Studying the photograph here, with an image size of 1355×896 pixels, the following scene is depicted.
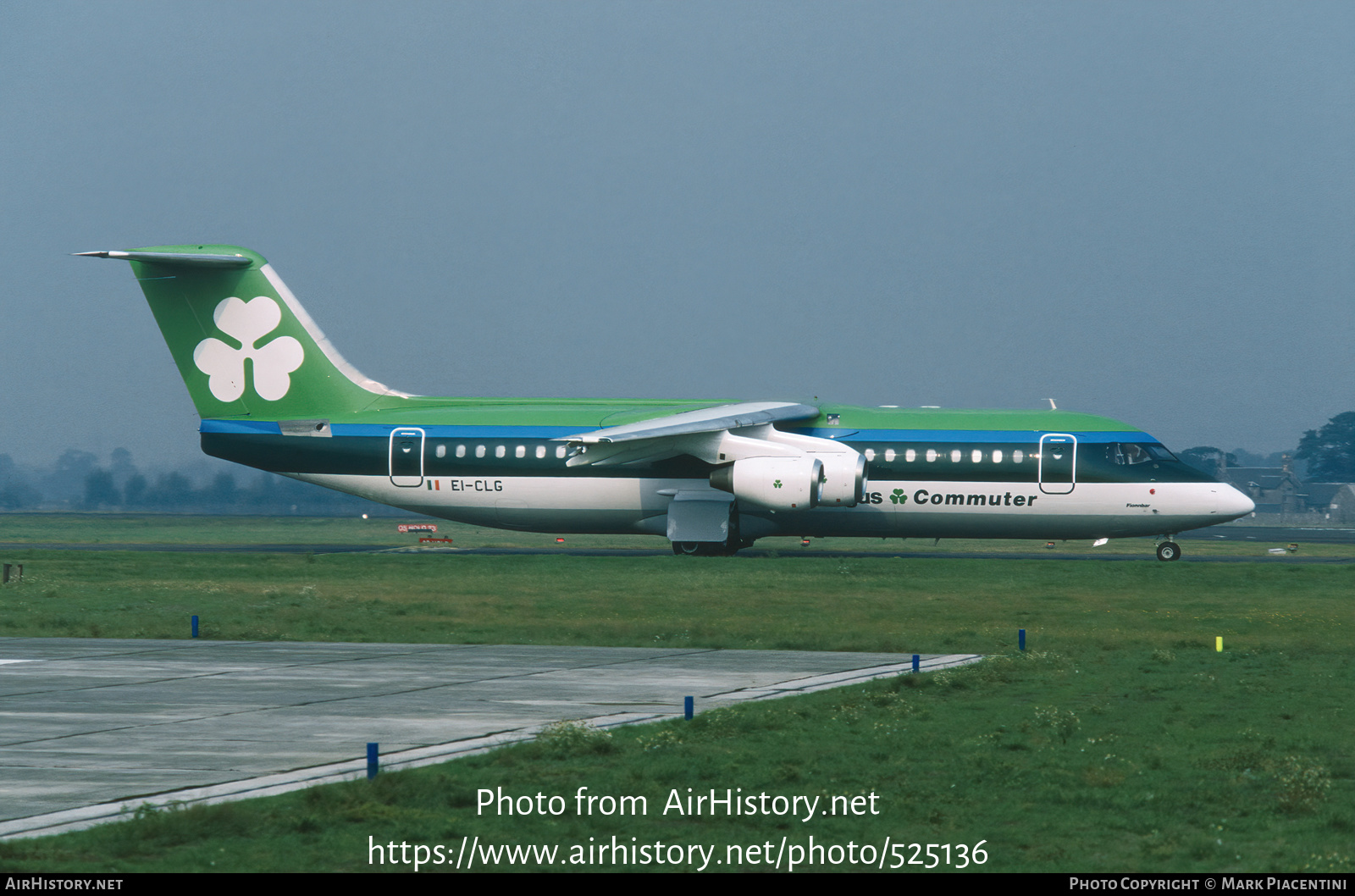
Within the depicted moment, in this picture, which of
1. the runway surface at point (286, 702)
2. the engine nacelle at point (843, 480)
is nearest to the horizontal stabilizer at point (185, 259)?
the engine nacelle at point (843, 480)

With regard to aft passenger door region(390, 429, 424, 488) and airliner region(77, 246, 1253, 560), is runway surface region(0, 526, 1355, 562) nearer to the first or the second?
airliner region(77, 246, 1253, 560)

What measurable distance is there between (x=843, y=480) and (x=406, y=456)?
1413cm

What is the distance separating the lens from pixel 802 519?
145 feet

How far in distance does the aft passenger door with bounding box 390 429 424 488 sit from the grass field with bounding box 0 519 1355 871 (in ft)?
27.1

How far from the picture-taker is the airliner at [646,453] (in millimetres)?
43281

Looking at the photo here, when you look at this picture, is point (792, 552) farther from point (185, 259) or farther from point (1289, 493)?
point (1289, 493)

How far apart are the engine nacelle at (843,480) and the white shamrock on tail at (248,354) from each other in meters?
18.2

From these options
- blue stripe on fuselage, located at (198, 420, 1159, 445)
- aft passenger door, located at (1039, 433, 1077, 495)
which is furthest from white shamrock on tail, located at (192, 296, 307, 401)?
aft passenger door, located at (1039, 433, 1077, 495)

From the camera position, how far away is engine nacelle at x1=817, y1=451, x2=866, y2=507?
1630 inches

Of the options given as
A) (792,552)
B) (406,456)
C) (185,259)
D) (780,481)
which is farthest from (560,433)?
(185,259)

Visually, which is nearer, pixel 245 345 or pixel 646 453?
pixel 646 453

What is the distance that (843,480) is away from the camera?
1629 inches
